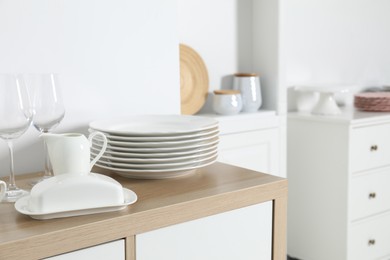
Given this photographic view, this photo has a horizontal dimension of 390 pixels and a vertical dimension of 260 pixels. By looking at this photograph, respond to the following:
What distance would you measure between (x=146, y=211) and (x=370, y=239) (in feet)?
6.17

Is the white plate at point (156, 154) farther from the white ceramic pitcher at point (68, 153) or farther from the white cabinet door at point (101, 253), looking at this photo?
the white cabinet door at point (101, 253)

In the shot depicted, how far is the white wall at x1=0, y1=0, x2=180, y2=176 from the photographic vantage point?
4.17 feet

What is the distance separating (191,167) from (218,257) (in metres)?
0.20

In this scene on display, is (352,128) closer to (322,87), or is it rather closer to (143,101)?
(322,87)

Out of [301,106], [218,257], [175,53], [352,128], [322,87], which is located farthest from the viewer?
[301,106]

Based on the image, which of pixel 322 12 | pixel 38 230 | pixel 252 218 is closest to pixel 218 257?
pixel 252 218

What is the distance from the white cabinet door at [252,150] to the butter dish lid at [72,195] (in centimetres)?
123

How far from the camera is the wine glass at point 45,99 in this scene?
3.76 ft

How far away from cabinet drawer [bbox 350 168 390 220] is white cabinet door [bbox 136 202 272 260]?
1.37m

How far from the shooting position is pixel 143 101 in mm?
1501

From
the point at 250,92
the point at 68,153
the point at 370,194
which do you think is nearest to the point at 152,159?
the point at 68,153

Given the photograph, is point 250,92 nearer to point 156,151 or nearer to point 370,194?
point 370,194

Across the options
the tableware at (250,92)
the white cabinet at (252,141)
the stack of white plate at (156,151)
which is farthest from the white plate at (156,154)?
the tableware at (250,92)

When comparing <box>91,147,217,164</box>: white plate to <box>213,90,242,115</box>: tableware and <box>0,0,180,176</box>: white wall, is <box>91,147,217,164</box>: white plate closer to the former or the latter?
<box>0,0,180,176</box>: white wall
